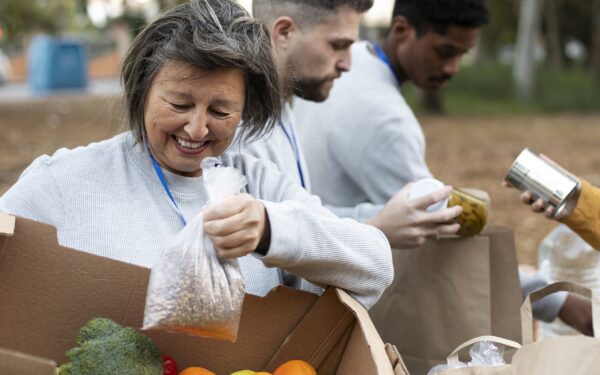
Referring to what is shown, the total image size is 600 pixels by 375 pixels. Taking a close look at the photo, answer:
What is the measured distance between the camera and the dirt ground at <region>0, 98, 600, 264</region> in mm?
8548

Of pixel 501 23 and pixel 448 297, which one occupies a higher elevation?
pixel 448 297

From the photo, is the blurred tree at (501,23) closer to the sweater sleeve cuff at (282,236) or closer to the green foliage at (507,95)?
the green foliage at (507,95)

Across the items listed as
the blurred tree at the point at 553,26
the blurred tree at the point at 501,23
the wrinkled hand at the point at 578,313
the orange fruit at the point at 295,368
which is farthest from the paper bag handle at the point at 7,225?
the blurred tree at the point at 553,26

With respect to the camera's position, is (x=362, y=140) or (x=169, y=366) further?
(x=362, y=140)

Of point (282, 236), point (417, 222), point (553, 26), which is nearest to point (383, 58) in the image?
point (417, 222)

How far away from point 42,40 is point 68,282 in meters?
27.2

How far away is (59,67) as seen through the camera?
26031 millimetres

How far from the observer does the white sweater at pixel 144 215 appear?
6.44ft

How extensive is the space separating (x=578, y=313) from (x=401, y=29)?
135 cm

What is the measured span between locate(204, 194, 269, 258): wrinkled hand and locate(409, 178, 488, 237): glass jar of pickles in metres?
1.03

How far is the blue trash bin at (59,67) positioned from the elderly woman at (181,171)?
78.7 feet

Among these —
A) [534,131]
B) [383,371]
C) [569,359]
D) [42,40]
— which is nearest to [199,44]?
[383,371]

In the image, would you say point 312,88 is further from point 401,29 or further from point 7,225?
point 7,225

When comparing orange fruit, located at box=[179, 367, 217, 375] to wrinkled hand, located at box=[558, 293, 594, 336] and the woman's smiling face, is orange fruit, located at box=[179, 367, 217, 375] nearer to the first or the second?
the woman's smiling face
